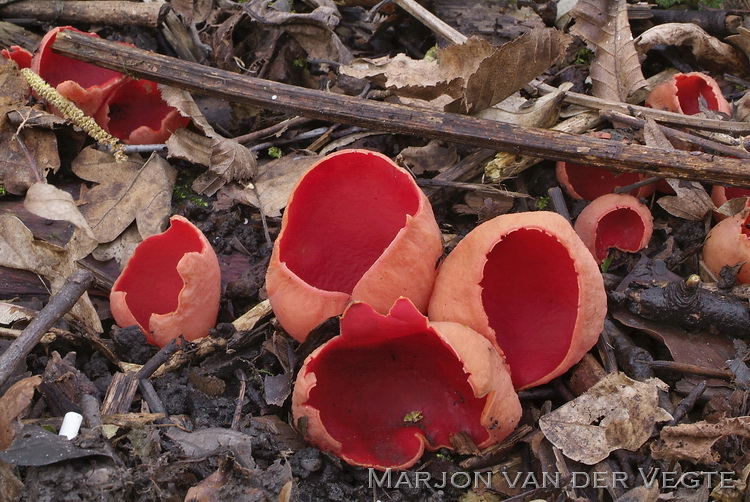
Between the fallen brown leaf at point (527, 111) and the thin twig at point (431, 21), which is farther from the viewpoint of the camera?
the thin twig at point (431, 21)

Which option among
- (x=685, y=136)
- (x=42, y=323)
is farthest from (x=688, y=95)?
(x=42, y=323)

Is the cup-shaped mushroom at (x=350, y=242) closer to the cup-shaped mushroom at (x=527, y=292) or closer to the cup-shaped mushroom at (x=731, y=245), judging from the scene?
the cup-shaped mushroom at (x=527, y=292)

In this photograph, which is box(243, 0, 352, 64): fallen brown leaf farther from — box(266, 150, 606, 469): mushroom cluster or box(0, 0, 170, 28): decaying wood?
box(266, 150, 606, 469): mushroom cluster

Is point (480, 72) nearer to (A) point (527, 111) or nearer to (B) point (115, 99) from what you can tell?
(A) point (527, 111)

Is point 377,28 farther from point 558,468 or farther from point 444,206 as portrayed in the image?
point 558,468

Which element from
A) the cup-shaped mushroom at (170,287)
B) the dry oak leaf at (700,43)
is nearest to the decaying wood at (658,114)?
the dry oak leaf at (700,43)

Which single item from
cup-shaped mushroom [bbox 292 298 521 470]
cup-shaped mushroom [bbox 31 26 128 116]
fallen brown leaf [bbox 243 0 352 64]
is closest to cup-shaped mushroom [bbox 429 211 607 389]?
cup-shaped mushroom [bbox 292 298 521 470]

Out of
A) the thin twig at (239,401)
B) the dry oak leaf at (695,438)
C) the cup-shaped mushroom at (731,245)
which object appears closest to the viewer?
the dry oak leaf at (695,438)
